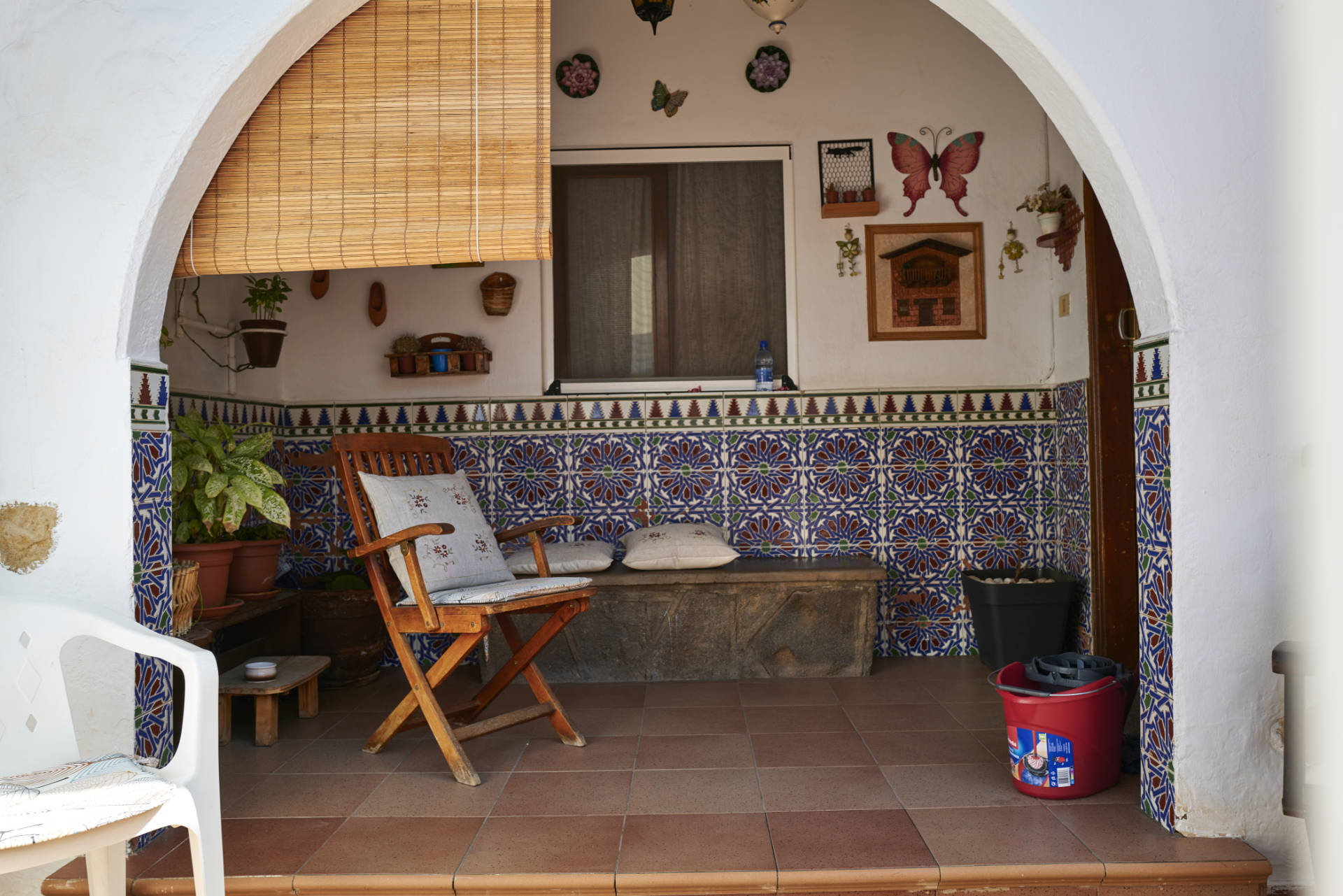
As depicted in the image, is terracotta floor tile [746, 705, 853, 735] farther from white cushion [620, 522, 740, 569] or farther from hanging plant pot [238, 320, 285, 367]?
hanging plant pot [238, 320, 285, 367]

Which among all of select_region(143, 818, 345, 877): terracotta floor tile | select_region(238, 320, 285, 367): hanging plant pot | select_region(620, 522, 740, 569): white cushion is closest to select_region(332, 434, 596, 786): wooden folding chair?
select_region(143, 818, 345, 877): terracotta floor tile

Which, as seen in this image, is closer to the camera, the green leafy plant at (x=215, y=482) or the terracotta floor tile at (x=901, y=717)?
the green leafy plant at (x=215, y=482)

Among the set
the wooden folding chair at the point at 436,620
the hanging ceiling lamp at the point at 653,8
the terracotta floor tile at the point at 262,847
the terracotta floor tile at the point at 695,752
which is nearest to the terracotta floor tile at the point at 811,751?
the terracotta floor tile at the point at 695,752

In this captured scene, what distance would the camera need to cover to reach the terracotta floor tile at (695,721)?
A: 3.74m

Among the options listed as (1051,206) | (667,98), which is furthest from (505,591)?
(1051,206)

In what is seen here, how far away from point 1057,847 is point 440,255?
97.1 inches

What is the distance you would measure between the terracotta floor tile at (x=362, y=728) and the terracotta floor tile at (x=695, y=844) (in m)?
1.30

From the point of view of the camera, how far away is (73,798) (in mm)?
1976

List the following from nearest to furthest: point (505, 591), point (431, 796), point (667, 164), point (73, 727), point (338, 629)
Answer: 1. point (73, 727)
2. point (431, 796)
3. point (505, 591)
4. point (338, 629)
5. point (667, 164)

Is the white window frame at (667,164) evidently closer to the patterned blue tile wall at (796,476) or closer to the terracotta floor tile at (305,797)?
the patterned blue tile wall at (796,476)

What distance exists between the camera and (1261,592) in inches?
104

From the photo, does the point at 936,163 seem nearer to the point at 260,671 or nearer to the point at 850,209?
the point at 850,209

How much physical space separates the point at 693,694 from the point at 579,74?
11.1 feet

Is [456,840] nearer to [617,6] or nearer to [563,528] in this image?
[563,528]
